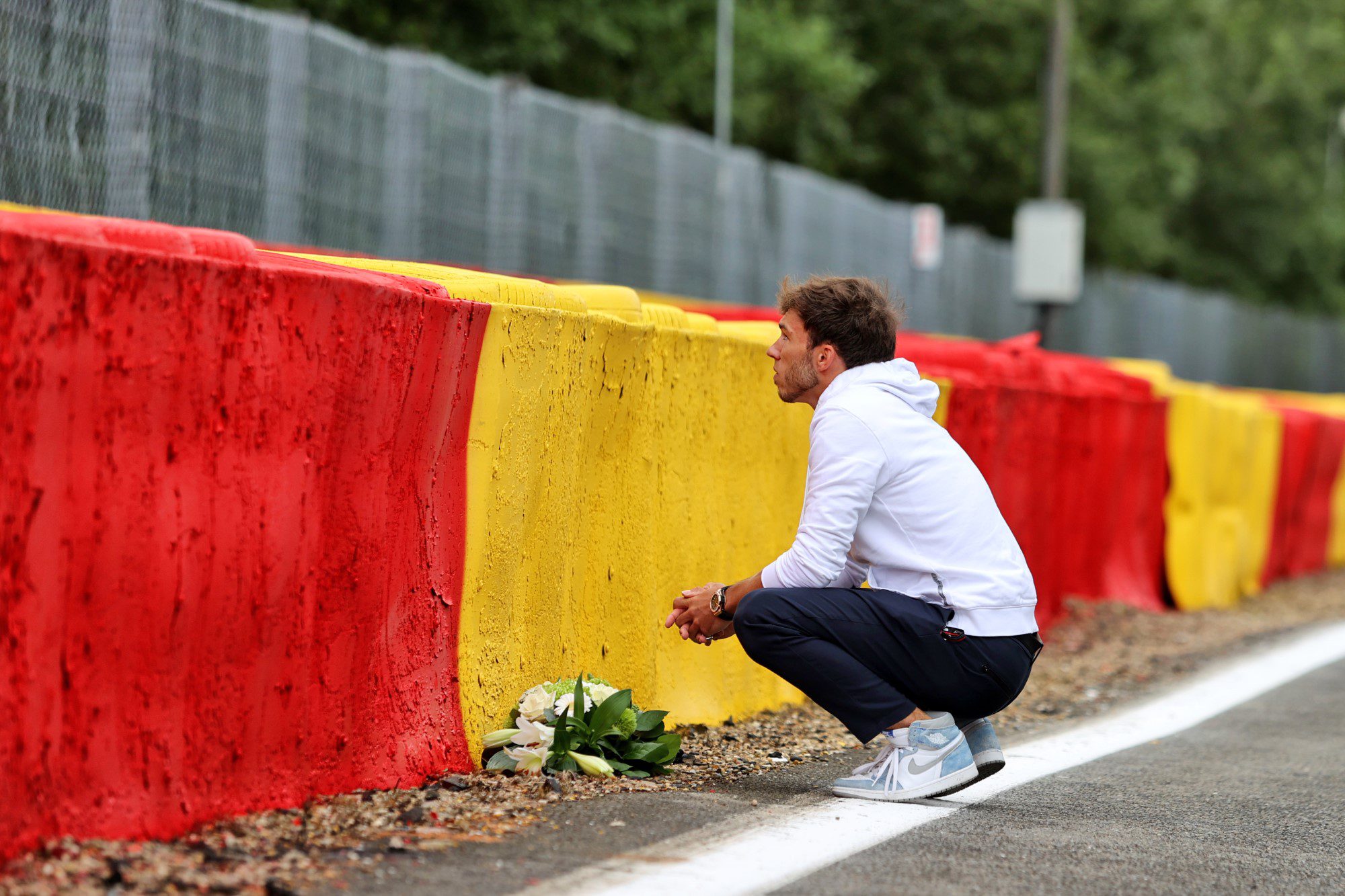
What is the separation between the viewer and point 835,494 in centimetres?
488

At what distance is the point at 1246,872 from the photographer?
4.50m

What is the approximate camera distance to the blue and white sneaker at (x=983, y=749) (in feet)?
16.7

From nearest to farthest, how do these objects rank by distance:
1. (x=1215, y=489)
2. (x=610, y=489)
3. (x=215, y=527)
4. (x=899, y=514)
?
(x=215, y=527) → (x=899, y=514) → (x=610, y=489) → (x=1215, y=489)

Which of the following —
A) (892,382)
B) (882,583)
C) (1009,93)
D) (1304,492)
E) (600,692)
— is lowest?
(600,692)

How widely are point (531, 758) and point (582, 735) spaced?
0.17 m

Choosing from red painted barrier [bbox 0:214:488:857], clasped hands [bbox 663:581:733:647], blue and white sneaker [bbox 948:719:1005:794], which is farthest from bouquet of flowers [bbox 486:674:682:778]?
blue and white sneaker [bbox 948:719:1005:794]

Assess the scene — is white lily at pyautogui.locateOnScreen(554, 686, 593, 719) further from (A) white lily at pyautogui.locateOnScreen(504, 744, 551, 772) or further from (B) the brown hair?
(B) the brown hair

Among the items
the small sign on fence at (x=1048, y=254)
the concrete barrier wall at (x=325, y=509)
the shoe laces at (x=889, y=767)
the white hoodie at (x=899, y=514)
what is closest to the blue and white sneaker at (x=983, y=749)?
the shoe laces at (x=889, y=767)

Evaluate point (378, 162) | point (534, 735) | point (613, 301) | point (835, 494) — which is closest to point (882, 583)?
point (835, 494)

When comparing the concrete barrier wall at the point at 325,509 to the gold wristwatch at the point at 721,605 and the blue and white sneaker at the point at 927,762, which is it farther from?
the blue and white sneaker at the point at 927,762

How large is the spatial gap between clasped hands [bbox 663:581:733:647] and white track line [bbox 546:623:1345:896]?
0.47 metres

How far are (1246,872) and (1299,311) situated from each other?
45806 millimetres

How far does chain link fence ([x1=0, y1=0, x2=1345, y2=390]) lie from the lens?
29.4ft

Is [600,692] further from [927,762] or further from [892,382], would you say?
[892,382]
